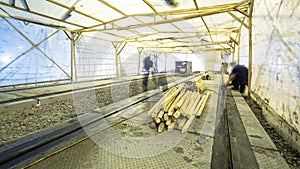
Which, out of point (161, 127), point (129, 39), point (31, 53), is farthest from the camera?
point (129, 39)

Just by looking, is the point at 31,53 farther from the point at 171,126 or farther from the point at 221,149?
the point at 221,149

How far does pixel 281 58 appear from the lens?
2072mm

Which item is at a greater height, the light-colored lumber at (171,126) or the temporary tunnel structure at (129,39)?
the temporary tunnel structure at (129,39)

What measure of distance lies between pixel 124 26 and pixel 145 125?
4755mm

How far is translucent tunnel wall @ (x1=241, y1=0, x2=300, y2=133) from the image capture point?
162 centimetres

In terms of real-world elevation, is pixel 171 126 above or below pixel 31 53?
below

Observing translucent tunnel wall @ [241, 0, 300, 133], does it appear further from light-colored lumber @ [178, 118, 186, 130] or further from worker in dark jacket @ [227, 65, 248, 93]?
worker in dark jacket @ [227, 65, 248, 93]

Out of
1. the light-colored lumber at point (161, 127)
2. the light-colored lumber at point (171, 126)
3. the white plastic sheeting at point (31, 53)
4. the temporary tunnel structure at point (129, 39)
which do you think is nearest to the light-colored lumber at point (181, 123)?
the light-colored lumber at point (171, 126)

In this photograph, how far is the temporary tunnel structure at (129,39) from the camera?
6.38 feet

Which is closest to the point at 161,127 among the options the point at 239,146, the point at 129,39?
the point at 239,146

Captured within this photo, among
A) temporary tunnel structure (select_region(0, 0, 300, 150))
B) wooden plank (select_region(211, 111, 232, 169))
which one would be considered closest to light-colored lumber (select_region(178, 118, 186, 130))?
wooden plank (select_region(211, 111, 232, 169))

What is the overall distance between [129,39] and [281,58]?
7.60 m

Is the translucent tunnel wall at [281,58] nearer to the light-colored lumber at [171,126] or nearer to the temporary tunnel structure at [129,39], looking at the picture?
the temporary tunnel structure at [129,39]

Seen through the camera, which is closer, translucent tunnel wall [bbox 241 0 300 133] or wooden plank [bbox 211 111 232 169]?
wooden plank [bbox 211 111 232 169]
